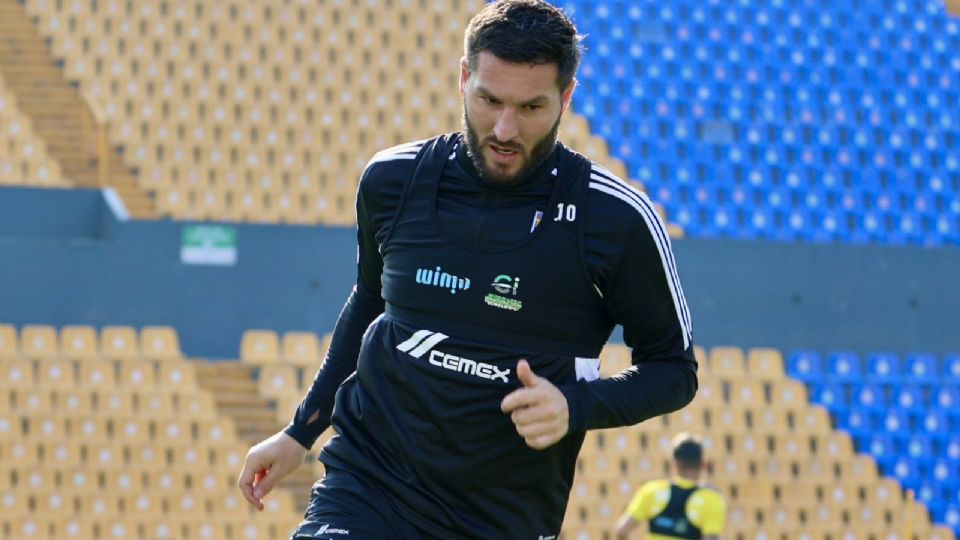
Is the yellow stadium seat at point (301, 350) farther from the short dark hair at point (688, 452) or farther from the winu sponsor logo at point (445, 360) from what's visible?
the winu sponsor logo at point (445, 360)

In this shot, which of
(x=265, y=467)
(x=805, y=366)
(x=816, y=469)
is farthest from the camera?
(x=805, y=366)

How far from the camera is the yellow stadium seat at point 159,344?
13.0 m

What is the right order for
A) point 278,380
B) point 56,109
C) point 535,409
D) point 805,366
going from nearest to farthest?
1. point 535,409
2. point 278,380
3. point 805,366
4. point 56,109

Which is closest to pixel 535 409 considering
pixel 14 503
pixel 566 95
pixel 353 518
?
pixel 353 518

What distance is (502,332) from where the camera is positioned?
2850 millimetres

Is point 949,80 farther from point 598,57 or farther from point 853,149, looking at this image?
point 598,57

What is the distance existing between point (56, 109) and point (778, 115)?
24.9 feet

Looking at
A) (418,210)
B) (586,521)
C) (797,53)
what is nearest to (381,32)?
(797,53)

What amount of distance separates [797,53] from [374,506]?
46.1ft

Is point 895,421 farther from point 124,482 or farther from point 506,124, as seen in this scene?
point 506,124

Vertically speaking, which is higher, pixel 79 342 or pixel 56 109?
pixel 56 109

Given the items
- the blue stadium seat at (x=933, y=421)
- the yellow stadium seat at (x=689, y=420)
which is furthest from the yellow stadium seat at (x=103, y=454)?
the blue stadium seat at (x=933, y=421)

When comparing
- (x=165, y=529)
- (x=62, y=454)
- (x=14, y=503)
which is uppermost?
(x=62, y=454)

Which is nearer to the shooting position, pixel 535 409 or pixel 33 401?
pixel 535 409
